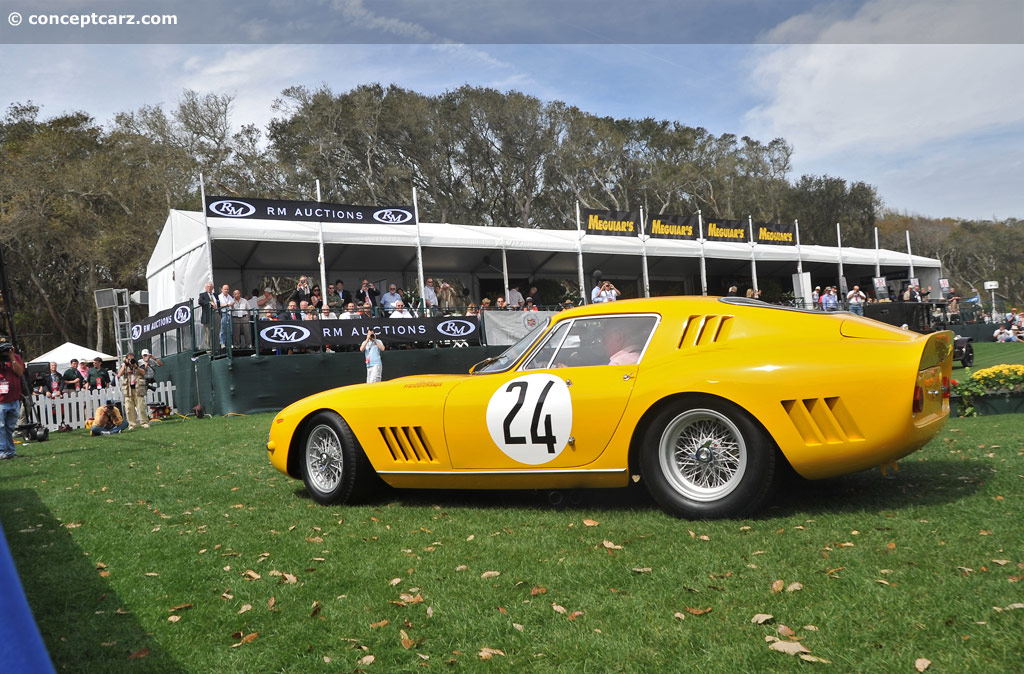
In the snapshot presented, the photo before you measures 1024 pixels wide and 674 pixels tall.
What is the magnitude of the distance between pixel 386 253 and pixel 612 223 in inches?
312

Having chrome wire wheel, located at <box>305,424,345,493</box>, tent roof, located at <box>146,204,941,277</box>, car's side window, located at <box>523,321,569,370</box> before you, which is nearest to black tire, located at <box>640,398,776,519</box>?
car's side window, located at <box>523,321,569,370</box>

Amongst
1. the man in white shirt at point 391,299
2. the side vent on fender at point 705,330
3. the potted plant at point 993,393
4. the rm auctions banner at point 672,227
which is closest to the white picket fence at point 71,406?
the man in white shirt at point 391,299

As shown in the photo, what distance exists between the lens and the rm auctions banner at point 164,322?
19297mm

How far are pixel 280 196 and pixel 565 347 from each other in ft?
130

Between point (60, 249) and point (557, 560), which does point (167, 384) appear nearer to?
point (557, 560)

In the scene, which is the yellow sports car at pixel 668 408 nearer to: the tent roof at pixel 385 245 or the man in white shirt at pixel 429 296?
the tent roof at pixel 385 245

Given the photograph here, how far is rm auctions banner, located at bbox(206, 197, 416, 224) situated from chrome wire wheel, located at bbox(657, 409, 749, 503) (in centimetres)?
1703

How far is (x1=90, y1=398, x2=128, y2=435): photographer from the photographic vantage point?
1560 centimetres

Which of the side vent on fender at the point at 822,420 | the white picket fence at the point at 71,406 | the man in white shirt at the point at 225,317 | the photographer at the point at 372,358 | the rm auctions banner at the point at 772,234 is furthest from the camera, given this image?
the rm auctions banner at the point at 772,234

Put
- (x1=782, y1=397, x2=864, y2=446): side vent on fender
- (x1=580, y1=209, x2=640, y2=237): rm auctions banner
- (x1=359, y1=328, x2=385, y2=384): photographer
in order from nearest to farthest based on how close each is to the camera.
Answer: (x1=782, y1=397, x2=864, y2=446): side vent on fender
(x1=359, y1=328, x2=385, y2=384): photographer
(x1=580, y1=209, x2=640, y2=237): rm auctions banner

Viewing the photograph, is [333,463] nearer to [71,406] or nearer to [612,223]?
[71,406]

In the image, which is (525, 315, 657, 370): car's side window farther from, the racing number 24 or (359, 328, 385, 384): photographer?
(359, 328, 385, 384): photographer

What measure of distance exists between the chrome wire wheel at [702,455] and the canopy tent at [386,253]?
16835mm

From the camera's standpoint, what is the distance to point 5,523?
6.54 metres
